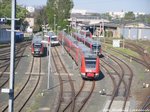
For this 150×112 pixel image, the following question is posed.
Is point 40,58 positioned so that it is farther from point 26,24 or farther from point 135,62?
point 26,24

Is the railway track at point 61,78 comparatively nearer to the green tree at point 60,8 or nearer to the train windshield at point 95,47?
the train windshield at point 95,47

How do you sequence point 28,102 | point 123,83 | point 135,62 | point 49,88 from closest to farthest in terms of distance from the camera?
point 28,102, point 49,88, point 123,83, point 135,62

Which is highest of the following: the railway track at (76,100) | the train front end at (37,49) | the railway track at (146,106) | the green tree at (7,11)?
the green tree at (7,11)

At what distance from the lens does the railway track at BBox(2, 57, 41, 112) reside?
1140 inches

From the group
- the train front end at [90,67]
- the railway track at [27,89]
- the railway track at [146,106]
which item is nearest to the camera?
the railway track at [146,106]

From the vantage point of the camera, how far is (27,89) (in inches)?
1396

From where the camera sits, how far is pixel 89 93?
113ft

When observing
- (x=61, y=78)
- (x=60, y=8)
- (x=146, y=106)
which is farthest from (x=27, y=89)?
(x=60, y=8)

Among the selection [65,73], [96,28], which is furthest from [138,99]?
[96,28]

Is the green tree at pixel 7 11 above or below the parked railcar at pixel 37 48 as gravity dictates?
above

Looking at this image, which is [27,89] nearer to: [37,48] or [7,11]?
[37,48]

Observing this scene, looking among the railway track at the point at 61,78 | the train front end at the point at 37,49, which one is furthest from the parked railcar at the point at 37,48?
the railway track at the point at 61,78

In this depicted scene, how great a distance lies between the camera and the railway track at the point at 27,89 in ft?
95.0

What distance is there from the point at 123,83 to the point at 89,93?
6.69 m
